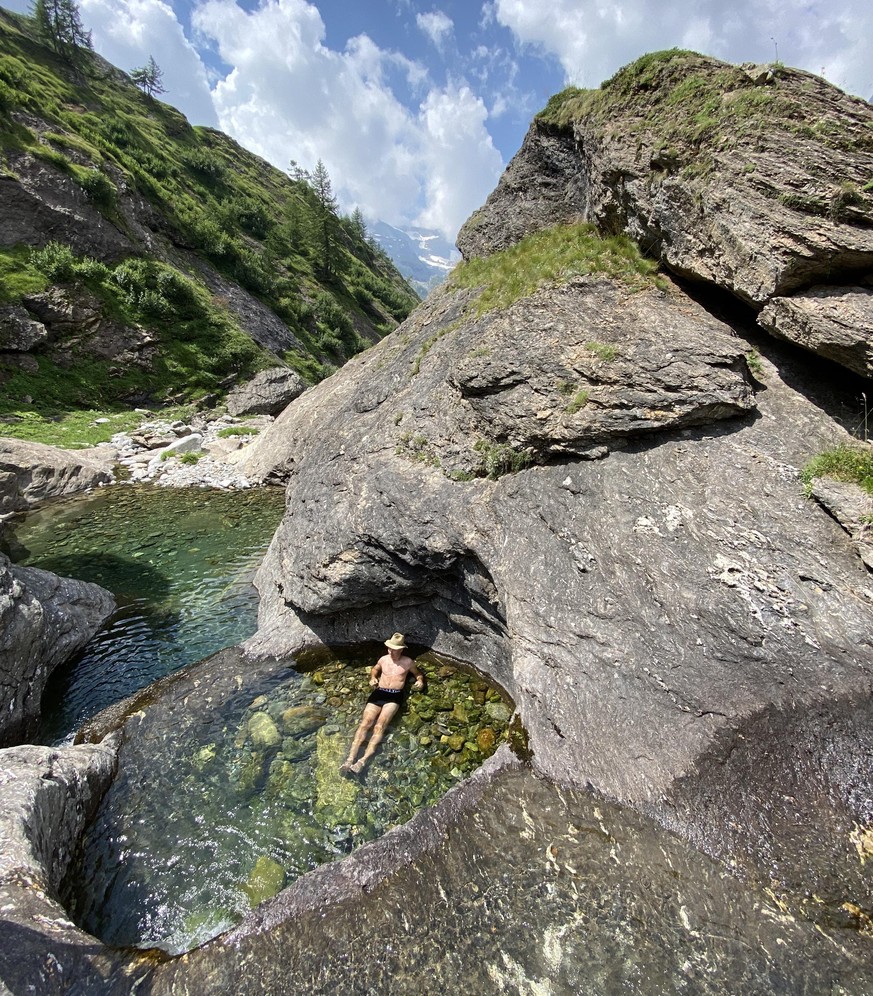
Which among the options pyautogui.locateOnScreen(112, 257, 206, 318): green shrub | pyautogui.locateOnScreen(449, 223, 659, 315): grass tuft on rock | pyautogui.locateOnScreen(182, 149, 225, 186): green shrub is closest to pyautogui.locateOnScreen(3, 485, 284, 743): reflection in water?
pyautogui.locateOnScreen(449, 223, 659, 315): grass tuft on rock

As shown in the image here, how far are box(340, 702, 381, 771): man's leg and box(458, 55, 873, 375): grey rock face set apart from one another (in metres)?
11.6

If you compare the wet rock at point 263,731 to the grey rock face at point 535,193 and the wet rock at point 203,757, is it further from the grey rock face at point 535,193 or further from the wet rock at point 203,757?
the grey rock face at point 535,193

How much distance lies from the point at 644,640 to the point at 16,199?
182ft

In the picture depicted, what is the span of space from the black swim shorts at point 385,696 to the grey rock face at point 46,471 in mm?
15605

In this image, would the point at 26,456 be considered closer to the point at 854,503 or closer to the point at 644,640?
the point at 644,640

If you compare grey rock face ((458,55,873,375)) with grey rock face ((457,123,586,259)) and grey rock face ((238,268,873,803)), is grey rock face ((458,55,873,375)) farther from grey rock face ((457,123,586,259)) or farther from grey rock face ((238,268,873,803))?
grey rock face ((457,123,586,259))

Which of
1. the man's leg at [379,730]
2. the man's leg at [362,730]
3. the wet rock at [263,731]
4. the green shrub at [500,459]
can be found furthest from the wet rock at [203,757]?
the green shrub at [500,459]

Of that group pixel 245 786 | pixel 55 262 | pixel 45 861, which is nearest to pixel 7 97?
pixel 55 262

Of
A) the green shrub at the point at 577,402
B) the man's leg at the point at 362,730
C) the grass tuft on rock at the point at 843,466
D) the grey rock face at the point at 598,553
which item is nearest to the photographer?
the grey rock face at the point at 598,553

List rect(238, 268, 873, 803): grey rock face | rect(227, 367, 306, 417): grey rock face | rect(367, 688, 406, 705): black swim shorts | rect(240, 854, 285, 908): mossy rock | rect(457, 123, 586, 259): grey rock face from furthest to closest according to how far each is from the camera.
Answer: rect(227, 367, 306, 417): grey rock face, rect(457, 123, 586, 259): grey rock face, rect(367, 688, 406, 705): black swim shorts, rect(238, 268, 873, 803): grey rock face, rect(240, 854, 285, 908): mossy rock

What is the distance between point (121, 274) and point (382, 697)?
1850 inches

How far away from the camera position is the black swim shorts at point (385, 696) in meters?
10.2

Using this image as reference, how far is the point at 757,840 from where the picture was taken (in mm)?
6660

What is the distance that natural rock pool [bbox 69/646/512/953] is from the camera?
23.0ft
